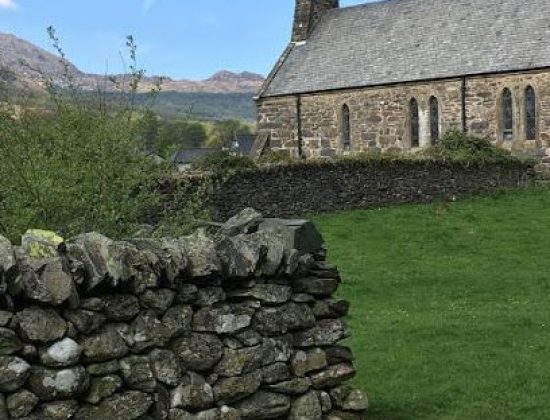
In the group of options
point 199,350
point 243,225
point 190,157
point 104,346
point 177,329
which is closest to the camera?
point 104,346

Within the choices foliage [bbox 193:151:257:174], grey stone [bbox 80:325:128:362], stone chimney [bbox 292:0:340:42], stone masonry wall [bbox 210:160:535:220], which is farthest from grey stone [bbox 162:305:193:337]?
stone chimney [bbox 292:0:340:42]

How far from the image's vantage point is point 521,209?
28.1m

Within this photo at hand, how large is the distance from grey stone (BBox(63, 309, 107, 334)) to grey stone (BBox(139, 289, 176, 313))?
1.47 ft

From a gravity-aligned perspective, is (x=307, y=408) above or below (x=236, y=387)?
below

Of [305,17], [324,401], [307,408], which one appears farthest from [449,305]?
[305,17]

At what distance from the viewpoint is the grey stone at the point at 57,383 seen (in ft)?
19.9

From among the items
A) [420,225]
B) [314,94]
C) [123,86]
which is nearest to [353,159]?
[420,225]

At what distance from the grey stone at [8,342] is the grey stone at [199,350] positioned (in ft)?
4.94

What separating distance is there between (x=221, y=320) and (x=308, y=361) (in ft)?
3.85

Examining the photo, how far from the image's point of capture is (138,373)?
667cm

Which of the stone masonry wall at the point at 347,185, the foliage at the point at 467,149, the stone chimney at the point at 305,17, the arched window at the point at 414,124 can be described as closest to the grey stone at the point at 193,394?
the stone masonry wall at the point at 347,185

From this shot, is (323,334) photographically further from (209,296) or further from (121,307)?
(121,307)

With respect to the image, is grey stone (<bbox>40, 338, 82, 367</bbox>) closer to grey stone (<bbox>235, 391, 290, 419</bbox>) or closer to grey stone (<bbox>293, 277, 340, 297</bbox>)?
grey stone (<bbox>235, 391, 290, 419</bbox>)

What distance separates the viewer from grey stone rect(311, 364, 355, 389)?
8125 millimetres
